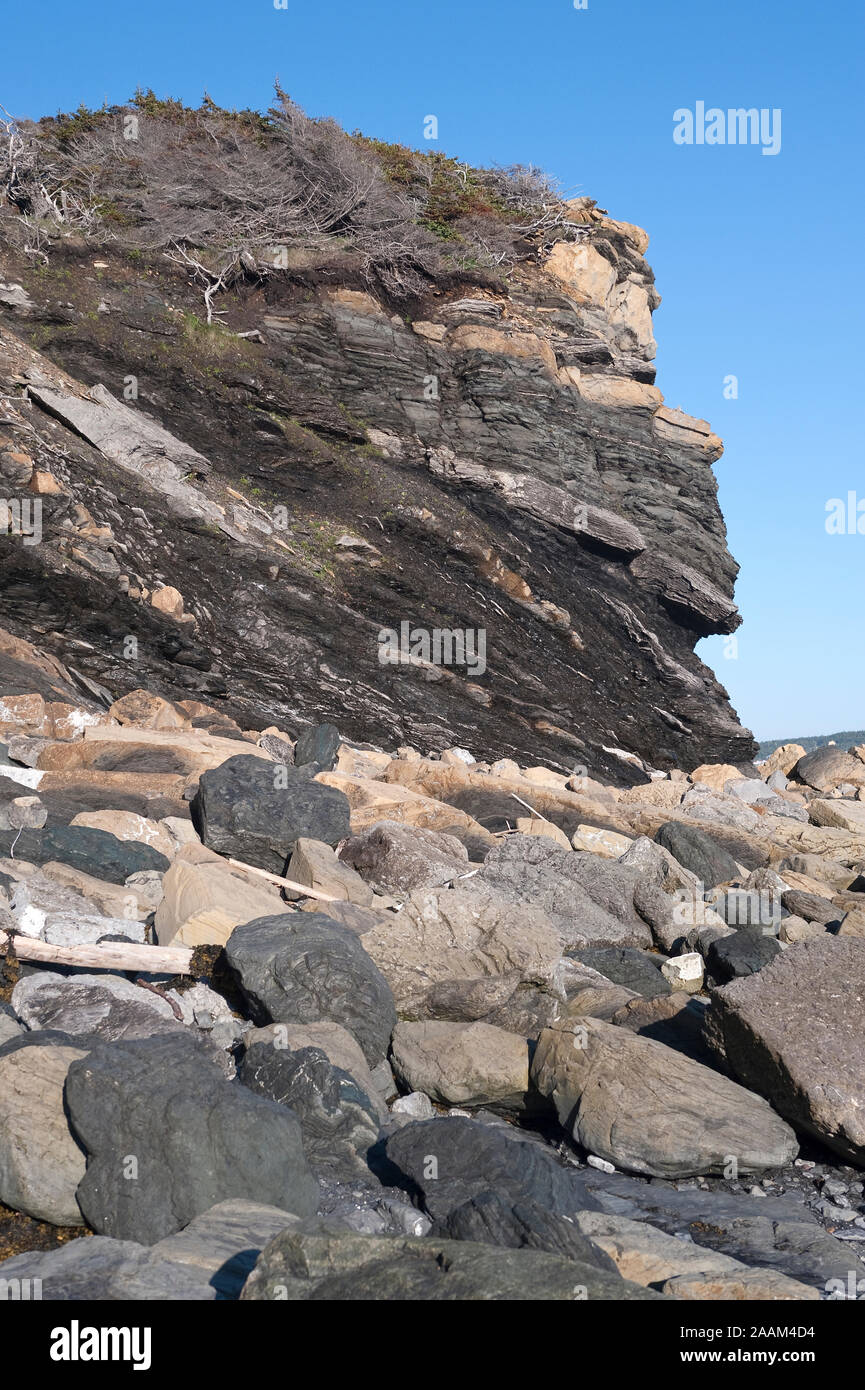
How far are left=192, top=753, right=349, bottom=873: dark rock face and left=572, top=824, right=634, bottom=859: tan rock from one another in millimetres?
3605

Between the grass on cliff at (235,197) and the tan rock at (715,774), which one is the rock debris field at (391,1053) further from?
the grass on cliff at (235,197)

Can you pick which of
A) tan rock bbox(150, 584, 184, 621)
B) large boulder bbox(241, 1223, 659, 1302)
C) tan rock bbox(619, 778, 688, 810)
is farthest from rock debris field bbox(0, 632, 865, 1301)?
tan rock bbox(150, 584, 184, 621)

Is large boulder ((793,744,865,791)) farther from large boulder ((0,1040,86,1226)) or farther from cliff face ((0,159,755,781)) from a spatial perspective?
large boulder ((0,1040,86,1226))

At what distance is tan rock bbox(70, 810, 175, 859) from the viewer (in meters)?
10.8

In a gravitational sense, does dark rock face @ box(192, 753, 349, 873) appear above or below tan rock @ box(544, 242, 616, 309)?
below

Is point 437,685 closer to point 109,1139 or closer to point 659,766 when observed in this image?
point 659,766

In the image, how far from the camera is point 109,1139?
497 cm

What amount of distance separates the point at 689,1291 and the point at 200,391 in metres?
20.6

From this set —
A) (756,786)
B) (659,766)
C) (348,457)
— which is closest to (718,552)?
(659,766)

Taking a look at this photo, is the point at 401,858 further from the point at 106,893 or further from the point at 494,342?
the point at 494,342

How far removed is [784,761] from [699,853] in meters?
17.2

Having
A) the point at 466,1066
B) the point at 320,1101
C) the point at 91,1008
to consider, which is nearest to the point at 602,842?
the point at 466,1066

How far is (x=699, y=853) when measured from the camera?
14031 mm

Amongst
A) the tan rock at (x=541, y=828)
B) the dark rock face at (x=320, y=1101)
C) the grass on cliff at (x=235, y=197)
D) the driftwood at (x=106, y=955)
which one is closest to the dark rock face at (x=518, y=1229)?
the dark rock face at (x=320, y=1101)
